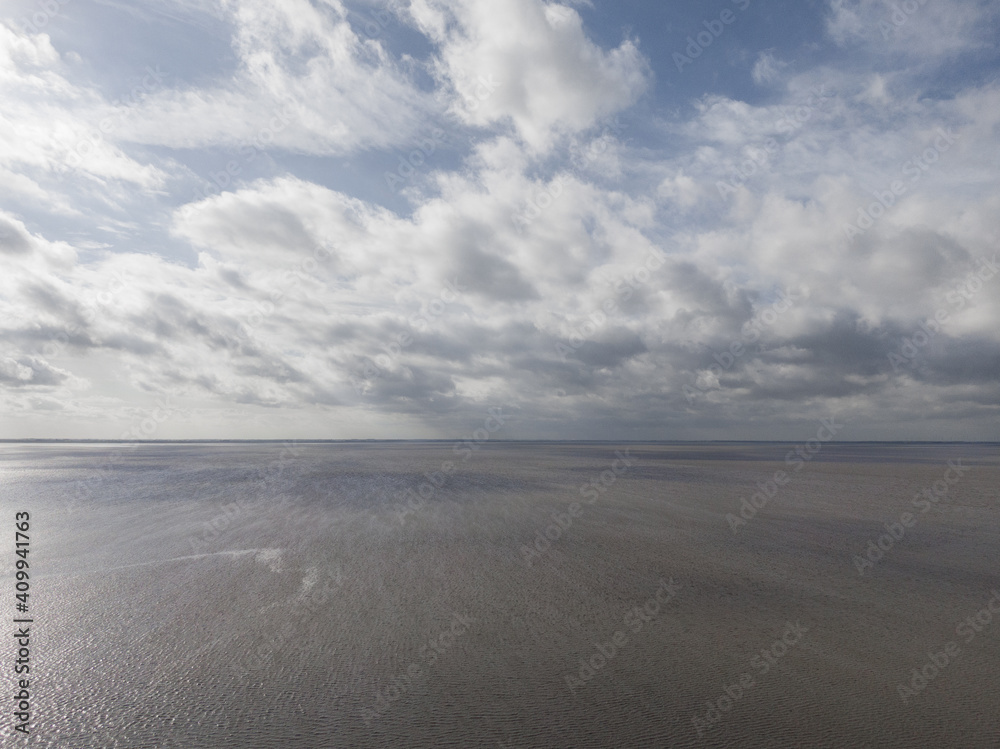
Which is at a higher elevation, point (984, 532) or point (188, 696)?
point (188, 696)

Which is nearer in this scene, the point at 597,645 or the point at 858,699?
the point at 858,699

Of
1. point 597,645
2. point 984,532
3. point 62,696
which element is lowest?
point 984,532

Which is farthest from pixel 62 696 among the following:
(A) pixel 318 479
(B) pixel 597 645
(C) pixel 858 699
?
(A) pixel 318 479

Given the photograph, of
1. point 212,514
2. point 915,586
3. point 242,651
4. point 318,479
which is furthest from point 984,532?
point 318,479

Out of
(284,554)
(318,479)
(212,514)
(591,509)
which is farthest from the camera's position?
(318,479)

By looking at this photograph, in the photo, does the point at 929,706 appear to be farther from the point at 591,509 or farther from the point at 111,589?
the point at 591,509

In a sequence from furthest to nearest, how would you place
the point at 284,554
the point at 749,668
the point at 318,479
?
the point at 318,479 → the point at 284,554 → the point at 749,668
